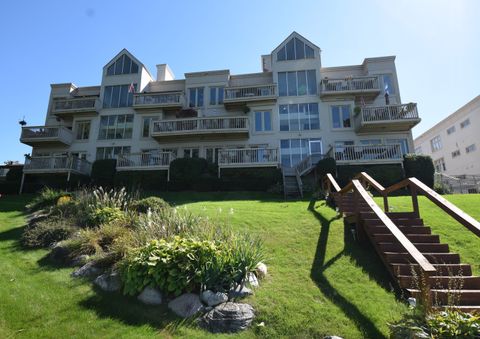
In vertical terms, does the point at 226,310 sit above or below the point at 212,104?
below

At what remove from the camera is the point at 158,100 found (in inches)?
939

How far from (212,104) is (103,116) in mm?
9806

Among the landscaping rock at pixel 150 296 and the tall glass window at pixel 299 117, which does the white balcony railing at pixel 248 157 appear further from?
the landscaping rock at pixel 150 296

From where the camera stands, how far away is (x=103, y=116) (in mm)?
24812

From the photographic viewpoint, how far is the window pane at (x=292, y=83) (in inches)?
914

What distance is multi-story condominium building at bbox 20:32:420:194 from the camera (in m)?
20.2

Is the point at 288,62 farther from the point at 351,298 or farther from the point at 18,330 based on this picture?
the point at 18,330

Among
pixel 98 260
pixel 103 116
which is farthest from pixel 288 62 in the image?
pixel 98 260

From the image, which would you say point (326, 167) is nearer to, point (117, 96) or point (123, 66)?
point (117, 96)

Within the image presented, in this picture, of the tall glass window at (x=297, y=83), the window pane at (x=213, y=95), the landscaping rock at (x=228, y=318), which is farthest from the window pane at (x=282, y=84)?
the landscaping rock at (x=228, y=318)

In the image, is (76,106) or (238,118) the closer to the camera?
(238,118)

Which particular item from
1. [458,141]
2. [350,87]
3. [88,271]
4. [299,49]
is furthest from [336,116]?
[458,141]

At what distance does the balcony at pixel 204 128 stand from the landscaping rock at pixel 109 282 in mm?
16451

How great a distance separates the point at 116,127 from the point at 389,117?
22.0 meters
